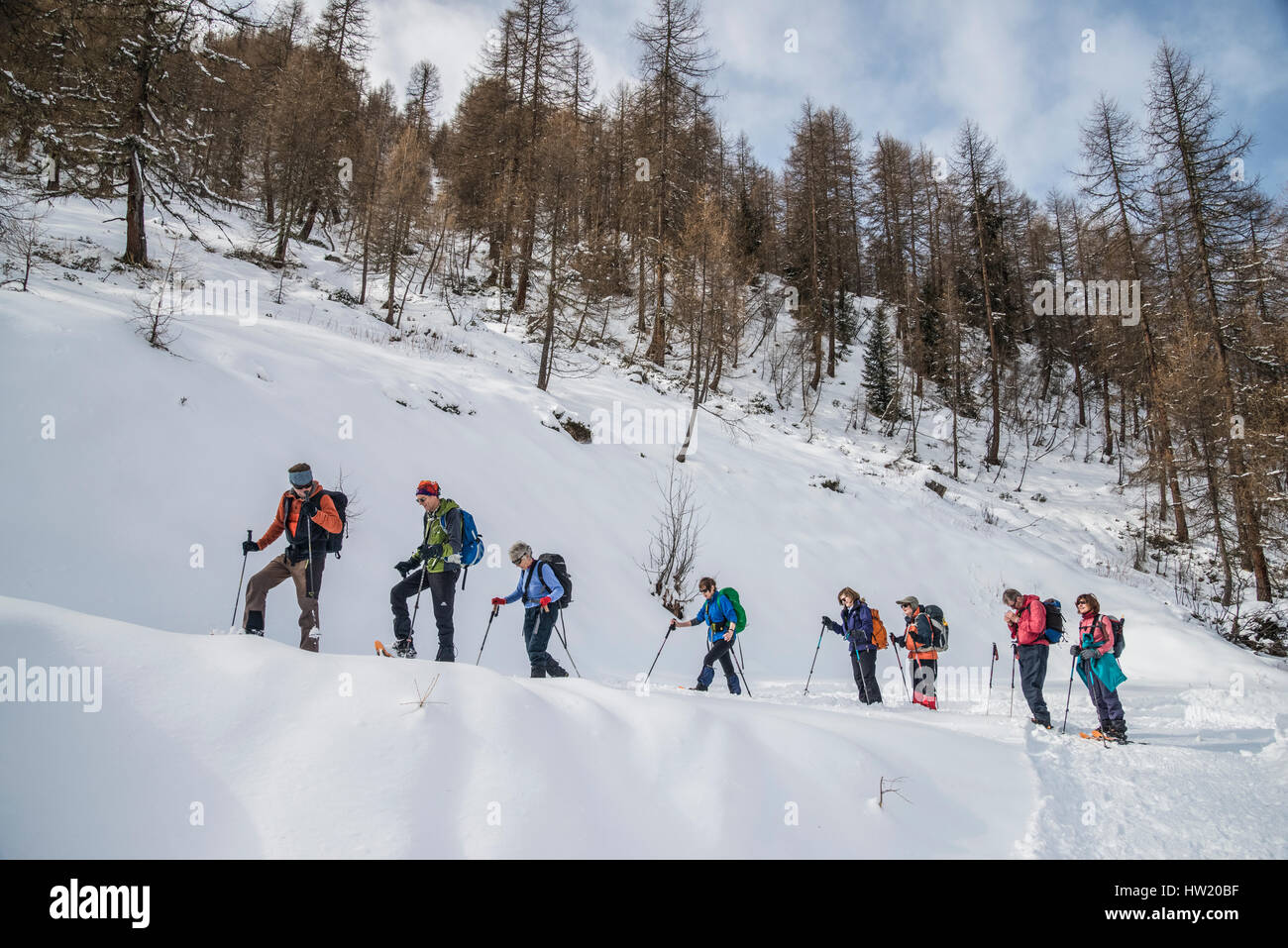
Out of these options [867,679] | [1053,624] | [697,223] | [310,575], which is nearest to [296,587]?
[310,575]

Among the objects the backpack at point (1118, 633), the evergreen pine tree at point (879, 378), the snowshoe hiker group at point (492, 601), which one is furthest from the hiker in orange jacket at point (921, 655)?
the evergreen pine tree at point (879, 378)

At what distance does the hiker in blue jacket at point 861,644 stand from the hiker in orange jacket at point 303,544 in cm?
659

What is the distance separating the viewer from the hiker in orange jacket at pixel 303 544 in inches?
235

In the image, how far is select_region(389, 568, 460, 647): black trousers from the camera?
6.61 m

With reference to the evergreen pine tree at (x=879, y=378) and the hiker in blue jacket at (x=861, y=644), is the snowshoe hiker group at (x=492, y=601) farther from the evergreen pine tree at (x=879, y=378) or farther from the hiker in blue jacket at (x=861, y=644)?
the evergreen pine tree at (x=879, y=378)

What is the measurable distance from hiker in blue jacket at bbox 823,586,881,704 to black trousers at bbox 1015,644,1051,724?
1762mm

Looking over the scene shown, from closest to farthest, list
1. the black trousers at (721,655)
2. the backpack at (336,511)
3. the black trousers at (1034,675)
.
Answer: the backpack at (336,511)
the black trousers at (1034,675)
the black trousers at (721,655)

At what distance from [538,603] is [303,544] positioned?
98.9 inches

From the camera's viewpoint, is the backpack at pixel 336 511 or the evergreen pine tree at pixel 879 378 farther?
the evergreen pine tree at pixel 879 378

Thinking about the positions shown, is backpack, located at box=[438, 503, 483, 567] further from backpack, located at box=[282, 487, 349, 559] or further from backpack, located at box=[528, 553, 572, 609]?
backpack, located at box=[282, 487, 349, 559]

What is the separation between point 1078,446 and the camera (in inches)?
1209

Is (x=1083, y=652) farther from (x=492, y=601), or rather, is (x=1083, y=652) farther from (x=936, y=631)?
(x=492, y=601)
